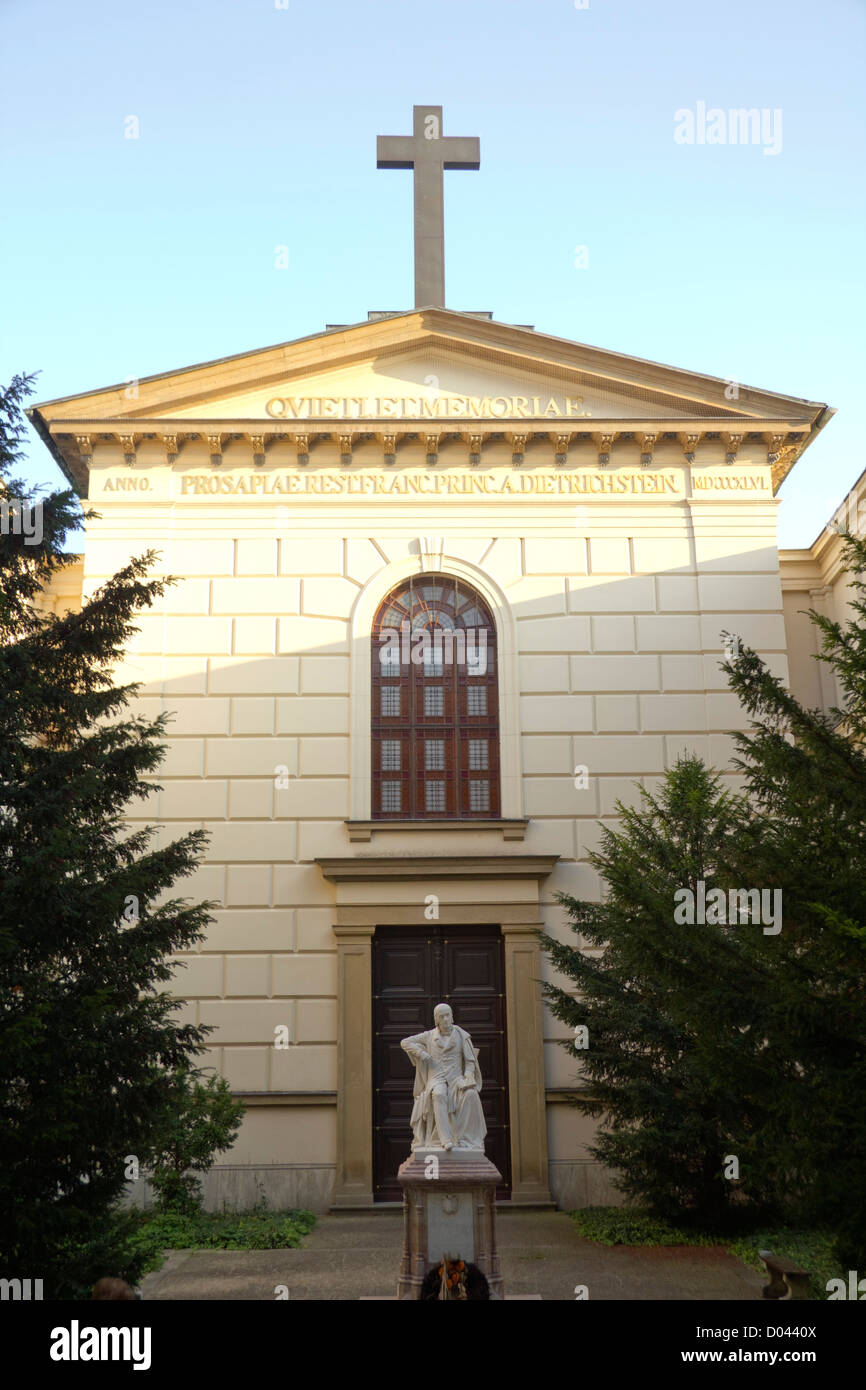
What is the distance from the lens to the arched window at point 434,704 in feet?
58.7

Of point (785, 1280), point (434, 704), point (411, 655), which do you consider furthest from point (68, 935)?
point (411, 655)

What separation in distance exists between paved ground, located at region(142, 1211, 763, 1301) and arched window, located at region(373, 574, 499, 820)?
5751 millimetres

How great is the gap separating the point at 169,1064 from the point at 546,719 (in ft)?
28.8

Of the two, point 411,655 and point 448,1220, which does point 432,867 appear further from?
point 448,1220

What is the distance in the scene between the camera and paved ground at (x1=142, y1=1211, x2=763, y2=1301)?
37.8ft

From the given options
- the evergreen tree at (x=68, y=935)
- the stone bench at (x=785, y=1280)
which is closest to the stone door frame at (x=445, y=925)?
the evergreen tree at (x=68, y=935)

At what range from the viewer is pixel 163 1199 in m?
15.3

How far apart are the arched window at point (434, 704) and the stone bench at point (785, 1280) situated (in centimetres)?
812

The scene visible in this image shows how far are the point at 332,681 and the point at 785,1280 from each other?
1023 cm

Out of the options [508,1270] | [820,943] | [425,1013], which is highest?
[820,943]

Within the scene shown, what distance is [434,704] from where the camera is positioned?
1825cm

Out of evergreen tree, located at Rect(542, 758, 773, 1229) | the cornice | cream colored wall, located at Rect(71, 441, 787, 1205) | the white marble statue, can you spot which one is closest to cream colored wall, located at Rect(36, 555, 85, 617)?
cream colored wall, located at Rect(71, 441, 787, 1205)

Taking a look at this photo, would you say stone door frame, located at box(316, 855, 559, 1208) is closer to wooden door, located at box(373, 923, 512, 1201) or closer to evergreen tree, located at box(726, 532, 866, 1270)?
wooden door, located at box(373, 923, 512, 1201)

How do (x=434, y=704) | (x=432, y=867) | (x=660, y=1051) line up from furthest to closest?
1. (x=434, y=704)
2. (x=432, y=867)
3. (x=660, y=1051)
